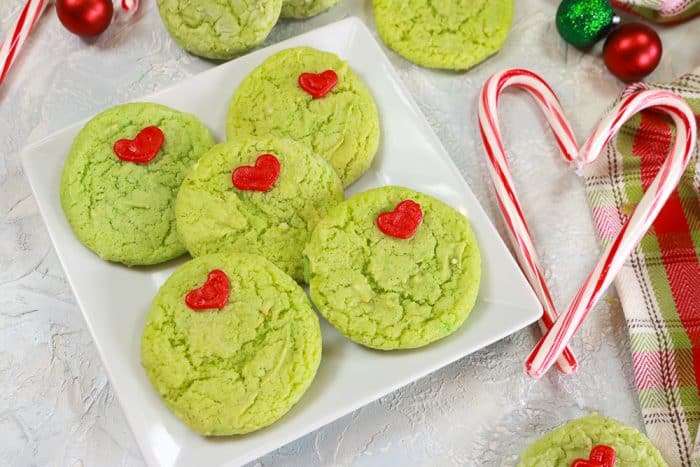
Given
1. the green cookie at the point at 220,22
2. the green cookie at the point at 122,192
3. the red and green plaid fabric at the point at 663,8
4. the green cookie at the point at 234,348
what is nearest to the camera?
the green cookie at the point at 234,348

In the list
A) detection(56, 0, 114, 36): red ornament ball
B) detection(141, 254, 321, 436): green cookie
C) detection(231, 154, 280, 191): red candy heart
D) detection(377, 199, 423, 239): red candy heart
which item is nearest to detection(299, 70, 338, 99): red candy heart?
detection(231, 154, 280, 191): red candy heart

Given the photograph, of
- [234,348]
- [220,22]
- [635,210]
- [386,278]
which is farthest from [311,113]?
[635,210]

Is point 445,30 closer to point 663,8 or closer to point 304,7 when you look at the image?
point 304,7

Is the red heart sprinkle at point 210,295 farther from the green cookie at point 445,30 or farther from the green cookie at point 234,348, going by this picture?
the green cookie at point 445,30

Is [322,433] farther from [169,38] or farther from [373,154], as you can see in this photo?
[169,38]

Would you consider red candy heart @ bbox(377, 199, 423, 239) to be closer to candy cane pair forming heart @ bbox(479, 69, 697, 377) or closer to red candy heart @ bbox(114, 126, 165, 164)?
candy cane pair forming heart @ bbox(479, 69, 697, 377)

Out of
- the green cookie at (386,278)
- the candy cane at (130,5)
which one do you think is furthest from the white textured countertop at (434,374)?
the green cookie at (386,278)
